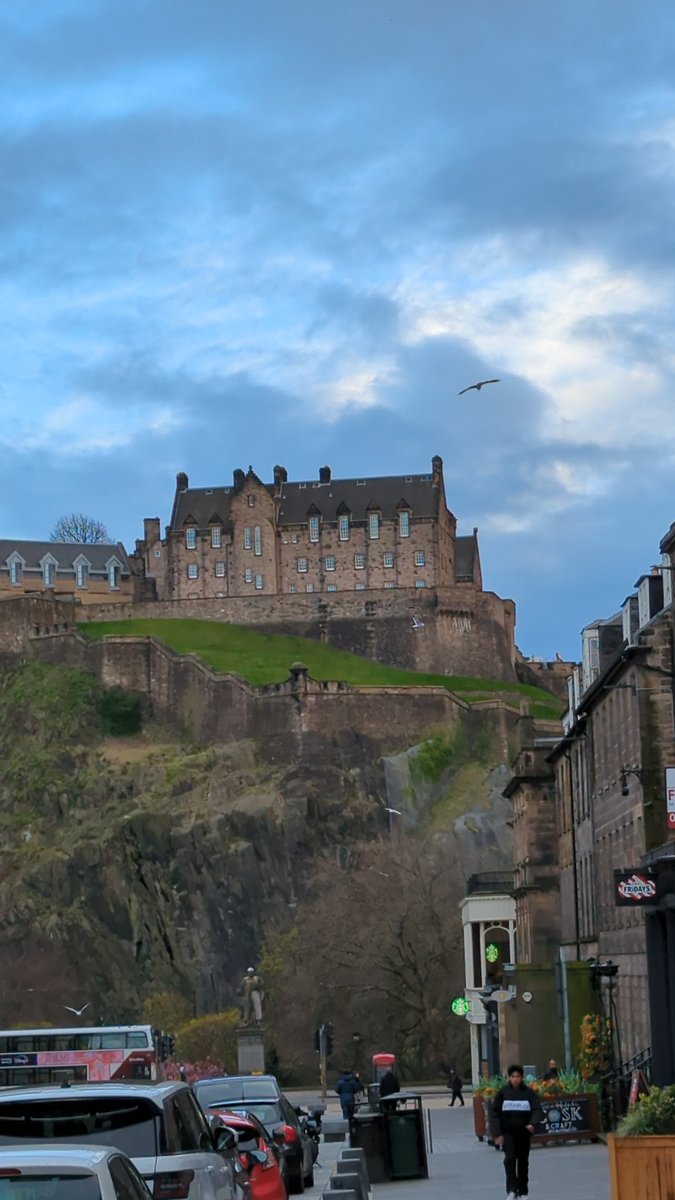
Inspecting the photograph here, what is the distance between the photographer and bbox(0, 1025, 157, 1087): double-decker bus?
28.8 metres

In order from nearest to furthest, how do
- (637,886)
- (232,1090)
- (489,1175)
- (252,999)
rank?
(232,1090), (489,1175), (637,886), (252,999)

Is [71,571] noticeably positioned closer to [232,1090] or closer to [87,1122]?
[232,1090]

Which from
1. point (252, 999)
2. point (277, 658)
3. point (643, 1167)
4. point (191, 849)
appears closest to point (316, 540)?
point (277, 658)

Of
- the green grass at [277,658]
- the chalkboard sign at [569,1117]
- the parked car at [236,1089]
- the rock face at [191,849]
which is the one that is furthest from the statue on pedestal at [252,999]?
the parked car at [236,1089]

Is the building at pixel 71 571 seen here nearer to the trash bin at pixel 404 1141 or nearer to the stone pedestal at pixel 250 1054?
the stone pedestal at pixel 250 1054

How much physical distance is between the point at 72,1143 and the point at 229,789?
90.4m

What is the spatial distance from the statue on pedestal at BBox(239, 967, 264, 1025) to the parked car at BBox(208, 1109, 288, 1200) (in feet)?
156

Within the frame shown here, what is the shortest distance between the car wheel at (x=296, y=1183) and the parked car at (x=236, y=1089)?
0.98m

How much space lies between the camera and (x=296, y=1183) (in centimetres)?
2509

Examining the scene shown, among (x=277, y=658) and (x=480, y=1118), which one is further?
(x=277, y=658)

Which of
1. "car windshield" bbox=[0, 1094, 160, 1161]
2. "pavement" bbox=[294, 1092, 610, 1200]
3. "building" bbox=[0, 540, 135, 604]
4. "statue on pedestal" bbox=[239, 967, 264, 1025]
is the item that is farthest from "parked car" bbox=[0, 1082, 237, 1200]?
"building" bbox=[0, 540, 135, 604]

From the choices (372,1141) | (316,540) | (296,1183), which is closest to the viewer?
(296,1183)

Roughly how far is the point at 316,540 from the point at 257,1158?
10578cm

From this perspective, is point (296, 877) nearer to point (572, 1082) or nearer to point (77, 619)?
point (77, 619)
